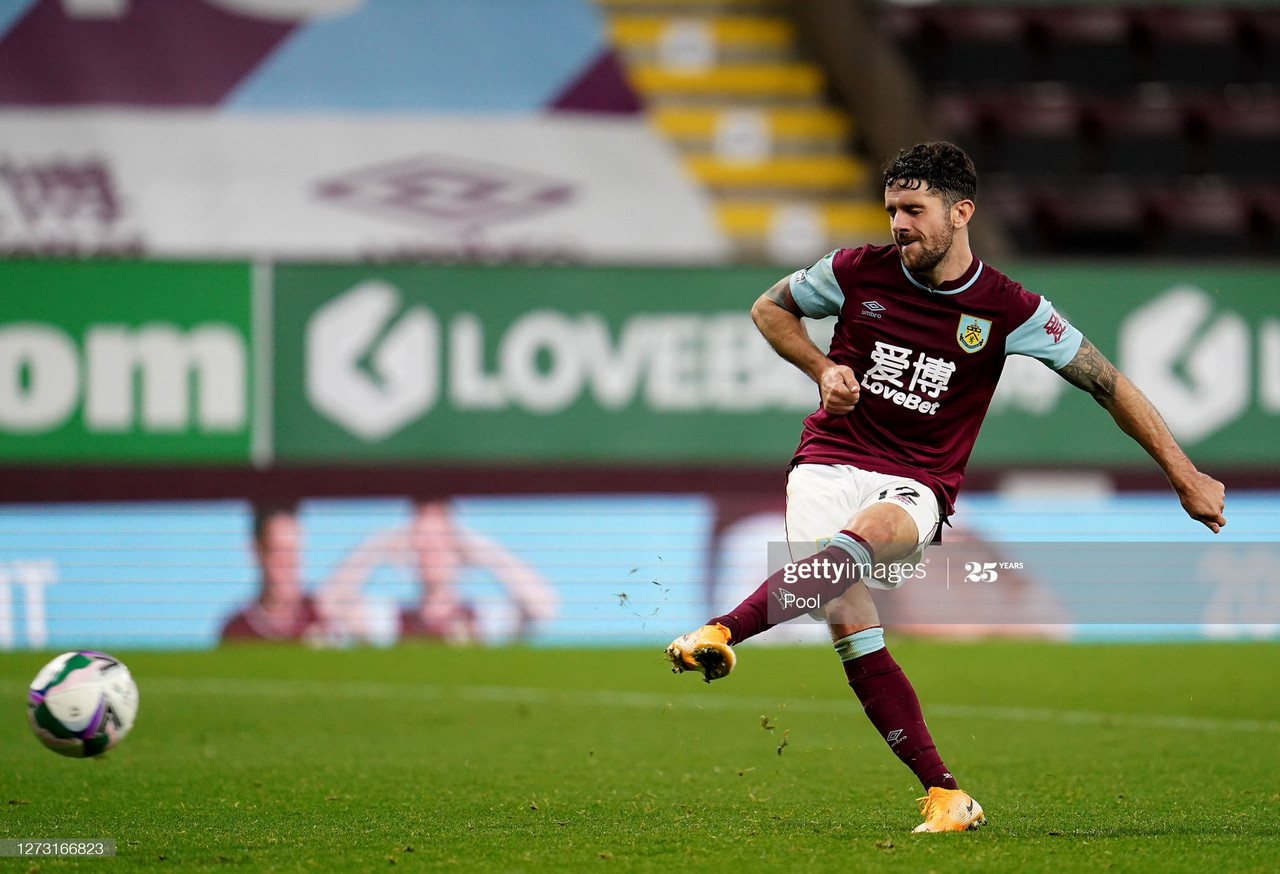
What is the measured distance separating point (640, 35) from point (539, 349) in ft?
16.3

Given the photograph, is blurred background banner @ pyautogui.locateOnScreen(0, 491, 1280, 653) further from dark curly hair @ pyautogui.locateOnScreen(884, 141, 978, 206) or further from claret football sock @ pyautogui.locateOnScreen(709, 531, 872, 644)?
claret football sock @ pyautogui.locateOnScreen(709, 531, 872, 644)

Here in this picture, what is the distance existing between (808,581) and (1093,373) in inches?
42.2

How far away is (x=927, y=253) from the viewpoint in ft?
15.8

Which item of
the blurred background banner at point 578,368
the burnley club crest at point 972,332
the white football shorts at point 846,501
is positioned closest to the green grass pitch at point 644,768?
the white football shorts at point 846,501

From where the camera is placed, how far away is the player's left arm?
4.78 meters

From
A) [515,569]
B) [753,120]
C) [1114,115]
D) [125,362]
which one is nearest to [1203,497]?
[515,569]

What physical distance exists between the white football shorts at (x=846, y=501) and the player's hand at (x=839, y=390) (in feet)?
0.71

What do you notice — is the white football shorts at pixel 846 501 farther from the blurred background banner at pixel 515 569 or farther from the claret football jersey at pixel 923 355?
the blurred background banner at pixel 515 569

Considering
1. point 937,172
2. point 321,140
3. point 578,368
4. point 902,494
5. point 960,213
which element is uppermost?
point 321,140

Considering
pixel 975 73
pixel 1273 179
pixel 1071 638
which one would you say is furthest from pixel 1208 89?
pixel 1071 638

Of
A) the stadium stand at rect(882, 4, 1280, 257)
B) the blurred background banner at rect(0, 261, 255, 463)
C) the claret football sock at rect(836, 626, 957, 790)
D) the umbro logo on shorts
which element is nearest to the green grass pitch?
A: the claret football sock at rect(836, 626, 957, 790)

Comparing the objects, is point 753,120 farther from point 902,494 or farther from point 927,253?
point 902,494

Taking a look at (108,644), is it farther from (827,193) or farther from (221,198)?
(827,193)

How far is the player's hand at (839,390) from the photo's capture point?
4.75 m
